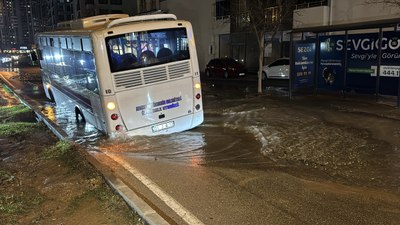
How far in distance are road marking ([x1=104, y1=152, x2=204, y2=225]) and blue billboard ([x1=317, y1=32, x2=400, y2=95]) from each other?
33.7 ft

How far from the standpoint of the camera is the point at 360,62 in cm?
1484

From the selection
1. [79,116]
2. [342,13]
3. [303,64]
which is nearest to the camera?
[79,116]

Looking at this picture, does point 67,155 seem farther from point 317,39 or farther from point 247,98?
point 317,39

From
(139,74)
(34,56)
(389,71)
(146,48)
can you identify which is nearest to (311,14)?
(389,71)

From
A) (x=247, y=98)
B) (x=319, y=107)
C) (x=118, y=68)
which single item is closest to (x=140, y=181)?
(x=118, y=68)

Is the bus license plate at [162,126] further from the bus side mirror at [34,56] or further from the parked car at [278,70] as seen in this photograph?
the parked car at [278,70]

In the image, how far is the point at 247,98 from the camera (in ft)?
56.1

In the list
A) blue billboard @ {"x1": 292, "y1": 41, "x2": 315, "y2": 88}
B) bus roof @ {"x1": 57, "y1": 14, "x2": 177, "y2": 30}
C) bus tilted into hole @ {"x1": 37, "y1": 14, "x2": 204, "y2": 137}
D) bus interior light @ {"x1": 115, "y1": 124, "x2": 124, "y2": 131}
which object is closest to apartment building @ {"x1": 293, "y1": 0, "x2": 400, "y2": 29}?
blue billboard @ {"x1": 292, "y1": 41, "x2": 315, "y2": 88}

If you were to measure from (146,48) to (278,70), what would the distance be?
1782 centimetres

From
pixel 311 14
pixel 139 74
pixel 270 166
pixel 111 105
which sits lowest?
pixel 270 166

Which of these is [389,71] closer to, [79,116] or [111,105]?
[111,105]

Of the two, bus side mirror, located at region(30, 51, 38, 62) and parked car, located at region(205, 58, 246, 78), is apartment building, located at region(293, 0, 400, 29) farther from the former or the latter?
bus side mirror, located at region(30, 51, 38, 62)

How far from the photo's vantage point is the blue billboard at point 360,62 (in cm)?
1355

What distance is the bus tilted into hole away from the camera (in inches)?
355
